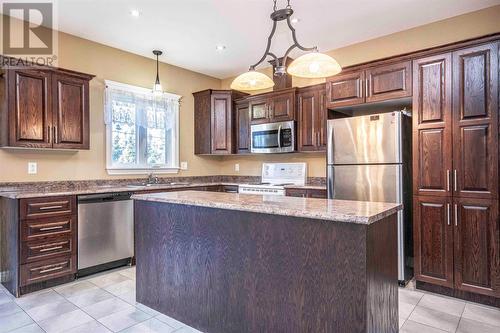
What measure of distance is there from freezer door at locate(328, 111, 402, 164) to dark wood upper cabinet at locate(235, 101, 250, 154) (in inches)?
63.3

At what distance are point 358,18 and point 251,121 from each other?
2.04 meters

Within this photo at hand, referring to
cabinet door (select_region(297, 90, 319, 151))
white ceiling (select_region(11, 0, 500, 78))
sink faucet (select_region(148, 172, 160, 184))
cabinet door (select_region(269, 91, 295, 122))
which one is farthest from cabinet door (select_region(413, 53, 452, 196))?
sink faucet (select_region(148, 172, 160, 184))

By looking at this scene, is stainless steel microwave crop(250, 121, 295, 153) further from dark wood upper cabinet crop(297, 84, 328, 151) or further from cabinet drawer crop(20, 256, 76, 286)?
cabinet drawer crop(20, 256, 76, 286)

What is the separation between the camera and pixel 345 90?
11.6 ft

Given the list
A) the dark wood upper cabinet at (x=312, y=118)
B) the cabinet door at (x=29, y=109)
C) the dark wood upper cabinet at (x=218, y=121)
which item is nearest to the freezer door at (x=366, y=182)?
the dark wood upper cabinet at (x=312, y=118)

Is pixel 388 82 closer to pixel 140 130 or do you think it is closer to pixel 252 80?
pixel 252 80

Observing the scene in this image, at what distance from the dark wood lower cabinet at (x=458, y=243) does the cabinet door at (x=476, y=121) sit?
0.52ft

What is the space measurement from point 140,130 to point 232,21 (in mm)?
2031

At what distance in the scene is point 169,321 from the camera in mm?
2387

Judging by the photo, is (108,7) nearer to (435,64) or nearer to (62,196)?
(62,196)

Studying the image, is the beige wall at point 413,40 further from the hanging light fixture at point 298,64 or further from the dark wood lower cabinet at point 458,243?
the hanging light fixture at point 298,64

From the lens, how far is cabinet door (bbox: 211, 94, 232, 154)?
4.97m

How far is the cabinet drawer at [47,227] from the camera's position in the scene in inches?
115

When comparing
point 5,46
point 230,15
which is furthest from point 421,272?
point 5,46
